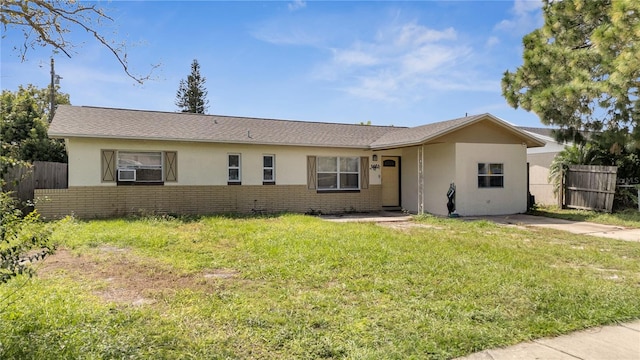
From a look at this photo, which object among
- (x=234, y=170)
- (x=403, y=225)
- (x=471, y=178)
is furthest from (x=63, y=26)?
(x=471, y=178)

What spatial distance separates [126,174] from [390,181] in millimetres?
10165

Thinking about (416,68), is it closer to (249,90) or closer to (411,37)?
(411,37)

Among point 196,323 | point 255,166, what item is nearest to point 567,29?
point 255,166

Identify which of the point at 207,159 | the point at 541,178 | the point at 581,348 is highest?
the point at 207,159

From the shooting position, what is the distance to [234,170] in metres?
14.6

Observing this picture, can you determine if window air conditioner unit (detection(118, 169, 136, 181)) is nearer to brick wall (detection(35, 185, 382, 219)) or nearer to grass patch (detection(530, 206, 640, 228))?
brick wall (detection(35, 185, 382, 219))

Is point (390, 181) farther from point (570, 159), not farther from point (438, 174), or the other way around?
point (570, 159)

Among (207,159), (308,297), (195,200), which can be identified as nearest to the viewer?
(308,297)

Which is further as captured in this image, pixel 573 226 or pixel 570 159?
pixel 570 159

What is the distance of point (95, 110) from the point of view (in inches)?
579

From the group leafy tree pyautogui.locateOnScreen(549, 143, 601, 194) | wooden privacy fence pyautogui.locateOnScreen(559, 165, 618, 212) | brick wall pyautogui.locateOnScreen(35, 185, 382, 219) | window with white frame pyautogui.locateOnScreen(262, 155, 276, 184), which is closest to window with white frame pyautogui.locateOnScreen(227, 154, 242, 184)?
brick wall pyautogui.locateOnScreen(35, 185, 382, 219)

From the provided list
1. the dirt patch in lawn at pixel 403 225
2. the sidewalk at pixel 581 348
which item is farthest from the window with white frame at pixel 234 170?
the sidewalk at pixel 581 348

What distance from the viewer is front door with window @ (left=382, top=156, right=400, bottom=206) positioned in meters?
16.8

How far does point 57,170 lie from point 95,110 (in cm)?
254
